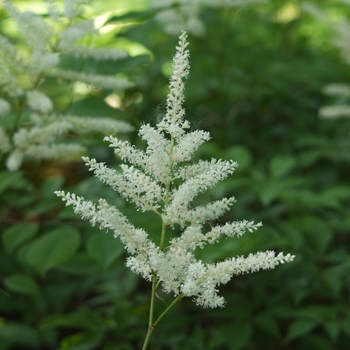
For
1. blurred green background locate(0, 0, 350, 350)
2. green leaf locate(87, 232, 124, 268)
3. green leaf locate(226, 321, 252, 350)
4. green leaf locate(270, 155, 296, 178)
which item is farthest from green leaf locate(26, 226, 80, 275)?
green leaf locate(270, 155, 296, 178)

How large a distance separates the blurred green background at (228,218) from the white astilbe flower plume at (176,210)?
14 centimetres

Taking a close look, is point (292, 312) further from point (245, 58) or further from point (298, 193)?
point (245, 58)

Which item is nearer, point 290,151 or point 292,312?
point 292,312

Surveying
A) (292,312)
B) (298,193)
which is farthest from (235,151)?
(292,312)

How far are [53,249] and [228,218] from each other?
5.02ft

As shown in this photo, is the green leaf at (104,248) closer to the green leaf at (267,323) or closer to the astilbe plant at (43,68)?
the astilbe plant at (43,68)

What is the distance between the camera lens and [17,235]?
2.43m

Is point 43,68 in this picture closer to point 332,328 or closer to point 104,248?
point 104,248

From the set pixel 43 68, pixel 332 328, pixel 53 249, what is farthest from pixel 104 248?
pixel 332 328

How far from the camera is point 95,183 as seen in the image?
9.10 ft

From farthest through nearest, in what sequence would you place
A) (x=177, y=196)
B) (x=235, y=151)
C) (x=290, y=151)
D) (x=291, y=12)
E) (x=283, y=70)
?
(x=291, y=12) < (x=290, y=151) < (x=283, y=70) < (x=235, y=151) < (x=177, y=196)

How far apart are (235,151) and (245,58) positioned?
1479 millimetres

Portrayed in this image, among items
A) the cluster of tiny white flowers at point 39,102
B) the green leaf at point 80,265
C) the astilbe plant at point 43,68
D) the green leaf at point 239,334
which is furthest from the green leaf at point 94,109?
the green leaf at point 239,334

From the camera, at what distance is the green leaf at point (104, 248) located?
2014mm
